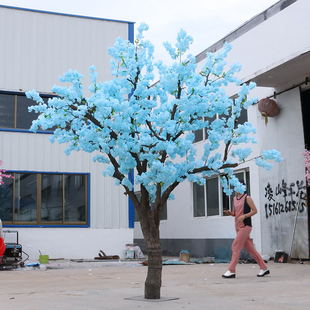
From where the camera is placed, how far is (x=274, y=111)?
15.2m

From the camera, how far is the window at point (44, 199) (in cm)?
1708

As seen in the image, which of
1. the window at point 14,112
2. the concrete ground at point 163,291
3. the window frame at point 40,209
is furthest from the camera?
the window at point 14,112

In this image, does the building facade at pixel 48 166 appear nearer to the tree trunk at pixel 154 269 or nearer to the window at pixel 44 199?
the window at pixel 44 199

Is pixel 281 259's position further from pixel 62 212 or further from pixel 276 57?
pixel 62 212

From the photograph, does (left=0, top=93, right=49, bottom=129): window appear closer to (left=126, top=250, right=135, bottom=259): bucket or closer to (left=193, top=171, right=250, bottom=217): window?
(left=126, top=250, right=135, bottom=259): bucket

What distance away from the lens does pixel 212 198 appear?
1891cm

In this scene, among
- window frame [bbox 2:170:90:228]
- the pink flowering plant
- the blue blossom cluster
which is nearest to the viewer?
the blue blossom cluster

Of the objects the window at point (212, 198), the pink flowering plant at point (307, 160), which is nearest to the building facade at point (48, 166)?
the window at point (212, 198)

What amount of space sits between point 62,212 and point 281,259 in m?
7.44

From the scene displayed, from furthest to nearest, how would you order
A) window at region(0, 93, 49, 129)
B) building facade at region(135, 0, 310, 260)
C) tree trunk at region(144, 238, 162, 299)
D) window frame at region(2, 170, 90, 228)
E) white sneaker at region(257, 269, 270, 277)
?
window at region(0, 93, 49, 129) < window frame at region(2, 170, 90, 228) < building facade at region(135, 0, 310, 260) < white sneaker at region(257, 269, 270, 277) < tree trunk at region(144, 238, 162, 299)

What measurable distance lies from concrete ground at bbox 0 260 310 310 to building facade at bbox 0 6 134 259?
5909mm

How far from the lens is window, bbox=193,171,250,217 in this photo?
17625 millimetres

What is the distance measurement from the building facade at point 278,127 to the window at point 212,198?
6 centimetres

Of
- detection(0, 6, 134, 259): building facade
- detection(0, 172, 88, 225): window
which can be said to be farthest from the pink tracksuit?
detection(0, 172, 88, 225): window
